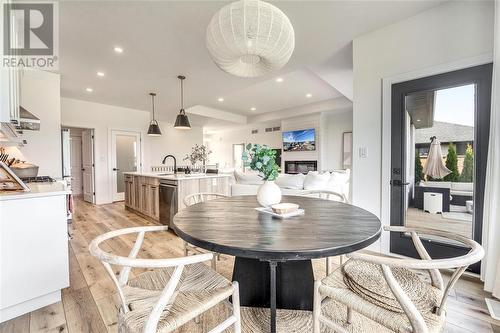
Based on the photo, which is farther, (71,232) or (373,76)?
(71,232)

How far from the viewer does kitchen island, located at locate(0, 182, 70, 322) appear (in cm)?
153

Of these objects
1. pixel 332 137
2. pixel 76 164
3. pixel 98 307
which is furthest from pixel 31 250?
pixel 332 137

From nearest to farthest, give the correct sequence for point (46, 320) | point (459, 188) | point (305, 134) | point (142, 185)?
point (46, 320)
point (459, 188)
point (142, 185)
point (305, 134)

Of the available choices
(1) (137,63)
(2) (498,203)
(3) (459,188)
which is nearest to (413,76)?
(3) (459,188)

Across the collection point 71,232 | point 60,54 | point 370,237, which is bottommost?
point 71,232

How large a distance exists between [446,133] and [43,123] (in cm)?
555

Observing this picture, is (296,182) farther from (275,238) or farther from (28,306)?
(28,306)

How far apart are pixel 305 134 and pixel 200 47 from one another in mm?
5291

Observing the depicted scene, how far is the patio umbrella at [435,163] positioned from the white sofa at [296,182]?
1800mm

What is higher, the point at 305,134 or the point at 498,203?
the point at 305,134

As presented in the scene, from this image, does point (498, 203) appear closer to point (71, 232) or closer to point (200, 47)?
point (200, 47)

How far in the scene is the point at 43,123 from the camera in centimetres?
370

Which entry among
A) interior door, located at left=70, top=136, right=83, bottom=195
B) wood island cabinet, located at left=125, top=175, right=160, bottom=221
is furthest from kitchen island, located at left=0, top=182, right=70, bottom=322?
interior door, located at left=70, top=136, right=83, bottom=195

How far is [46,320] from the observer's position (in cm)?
158
